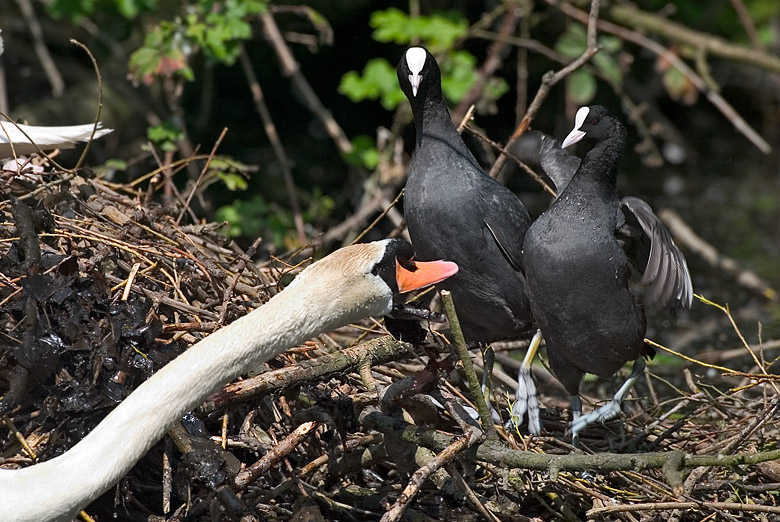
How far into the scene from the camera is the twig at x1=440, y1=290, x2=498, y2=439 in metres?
3.39

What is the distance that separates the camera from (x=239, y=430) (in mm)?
3914

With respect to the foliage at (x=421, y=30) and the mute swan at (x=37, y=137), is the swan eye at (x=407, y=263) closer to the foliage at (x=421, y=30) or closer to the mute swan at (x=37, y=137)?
the mute swan at (x=37, y=137)

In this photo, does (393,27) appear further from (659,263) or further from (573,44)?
(659,263)

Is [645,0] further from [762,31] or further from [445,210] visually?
[445,210]

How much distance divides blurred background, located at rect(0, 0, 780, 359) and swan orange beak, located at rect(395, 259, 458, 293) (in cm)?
204

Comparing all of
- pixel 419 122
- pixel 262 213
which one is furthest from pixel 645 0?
pixel 419 122

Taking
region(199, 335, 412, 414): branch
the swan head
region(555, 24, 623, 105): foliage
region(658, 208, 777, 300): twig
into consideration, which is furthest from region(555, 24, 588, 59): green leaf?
the swan head

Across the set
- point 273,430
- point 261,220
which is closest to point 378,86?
point 261,220

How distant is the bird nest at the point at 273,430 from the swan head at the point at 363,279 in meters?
0.35

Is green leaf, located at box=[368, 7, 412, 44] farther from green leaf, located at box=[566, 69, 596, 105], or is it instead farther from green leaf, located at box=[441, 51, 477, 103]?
green leaf, located at box=[566, 69, 596, 105]

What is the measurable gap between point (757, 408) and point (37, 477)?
314cm

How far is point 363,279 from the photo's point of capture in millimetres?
3430

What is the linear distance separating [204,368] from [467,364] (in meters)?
0.89

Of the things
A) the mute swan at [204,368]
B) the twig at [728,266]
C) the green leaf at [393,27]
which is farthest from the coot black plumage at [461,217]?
the twig at [728,266]
